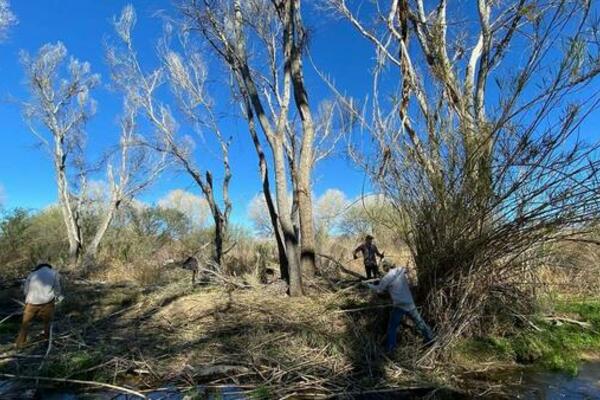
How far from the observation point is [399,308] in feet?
26.8

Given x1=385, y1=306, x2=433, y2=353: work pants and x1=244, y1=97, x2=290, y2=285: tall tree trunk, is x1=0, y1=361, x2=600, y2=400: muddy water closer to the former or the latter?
x1=385, y1=306, x2=433, y2=353: work pants

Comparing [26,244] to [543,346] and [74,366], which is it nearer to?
[74,366]

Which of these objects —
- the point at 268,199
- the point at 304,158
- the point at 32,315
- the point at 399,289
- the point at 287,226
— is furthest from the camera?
the point at 268,199

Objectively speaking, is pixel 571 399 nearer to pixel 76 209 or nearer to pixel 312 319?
pixel 312 319

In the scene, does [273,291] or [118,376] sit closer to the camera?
[118,376]

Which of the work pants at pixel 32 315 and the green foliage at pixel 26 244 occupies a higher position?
the green foliage at pixel 26 244

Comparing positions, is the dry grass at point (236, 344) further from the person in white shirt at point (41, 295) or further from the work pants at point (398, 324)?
the person in white shirt at point (41, 295)

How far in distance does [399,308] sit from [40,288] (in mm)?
6535

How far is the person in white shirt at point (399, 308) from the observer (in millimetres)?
8062

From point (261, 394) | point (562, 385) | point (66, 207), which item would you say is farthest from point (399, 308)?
point (66, 207)

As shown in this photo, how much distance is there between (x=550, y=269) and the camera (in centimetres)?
994

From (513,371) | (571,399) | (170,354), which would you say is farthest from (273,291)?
(571,399)

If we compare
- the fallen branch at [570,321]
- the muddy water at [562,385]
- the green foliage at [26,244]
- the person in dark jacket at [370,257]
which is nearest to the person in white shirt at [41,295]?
the person in dark jacket at [370,257]

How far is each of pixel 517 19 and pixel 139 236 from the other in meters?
24.6
